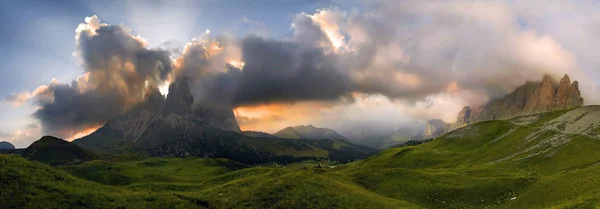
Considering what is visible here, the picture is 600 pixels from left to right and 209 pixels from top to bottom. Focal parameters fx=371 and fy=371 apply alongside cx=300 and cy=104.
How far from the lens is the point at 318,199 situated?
162 ft

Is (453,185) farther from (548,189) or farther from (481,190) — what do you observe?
(548,189)

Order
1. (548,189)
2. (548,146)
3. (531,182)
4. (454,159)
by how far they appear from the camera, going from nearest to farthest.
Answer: (548,189) < (531,182) < (548,146) < (454,159)

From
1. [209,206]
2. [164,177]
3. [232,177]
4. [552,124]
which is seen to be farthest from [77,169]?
[552,124]

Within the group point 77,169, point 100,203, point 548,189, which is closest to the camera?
point 100,203

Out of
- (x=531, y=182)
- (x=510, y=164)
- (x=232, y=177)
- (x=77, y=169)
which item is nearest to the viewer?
(x=531, y=182)

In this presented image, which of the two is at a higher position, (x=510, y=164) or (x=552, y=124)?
(x=552, y=124)

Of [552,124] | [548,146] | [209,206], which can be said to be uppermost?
[552,124]

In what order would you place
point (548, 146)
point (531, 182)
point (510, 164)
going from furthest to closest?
1. point (548, 146)
2. point (510, 164)
3. point (531, 182)

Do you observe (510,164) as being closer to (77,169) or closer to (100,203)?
(100,203)

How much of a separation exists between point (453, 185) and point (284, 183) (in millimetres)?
35976

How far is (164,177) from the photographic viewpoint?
156 metres

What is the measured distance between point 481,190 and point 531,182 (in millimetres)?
8801

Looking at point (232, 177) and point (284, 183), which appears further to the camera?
point (232, 177)

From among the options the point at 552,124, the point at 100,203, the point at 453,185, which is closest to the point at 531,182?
the point at 453,185
